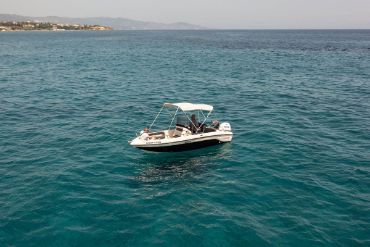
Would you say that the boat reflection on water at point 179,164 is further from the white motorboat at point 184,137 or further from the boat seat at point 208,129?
the boat seat at point 208,129

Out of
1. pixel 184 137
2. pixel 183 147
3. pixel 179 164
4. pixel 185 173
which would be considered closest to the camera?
pixel 185 173

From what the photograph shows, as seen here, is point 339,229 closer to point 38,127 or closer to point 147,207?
point 147,207

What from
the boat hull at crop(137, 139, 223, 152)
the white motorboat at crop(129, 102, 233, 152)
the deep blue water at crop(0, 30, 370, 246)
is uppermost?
the white motorboat at crop(129, 102, 233, 152)

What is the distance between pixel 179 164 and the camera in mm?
27156

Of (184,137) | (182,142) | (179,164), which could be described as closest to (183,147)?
(182,142)

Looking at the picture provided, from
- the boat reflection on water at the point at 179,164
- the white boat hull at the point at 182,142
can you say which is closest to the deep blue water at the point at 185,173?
the boat reflection on water at the point at 179,164

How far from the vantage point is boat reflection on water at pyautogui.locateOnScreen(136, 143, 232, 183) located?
2502cm

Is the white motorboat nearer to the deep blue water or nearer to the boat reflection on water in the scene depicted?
the boat reflection on water

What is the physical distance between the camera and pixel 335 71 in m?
71.2

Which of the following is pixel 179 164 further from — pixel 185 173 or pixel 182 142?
pixel 182 142

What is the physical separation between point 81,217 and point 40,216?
236 cm

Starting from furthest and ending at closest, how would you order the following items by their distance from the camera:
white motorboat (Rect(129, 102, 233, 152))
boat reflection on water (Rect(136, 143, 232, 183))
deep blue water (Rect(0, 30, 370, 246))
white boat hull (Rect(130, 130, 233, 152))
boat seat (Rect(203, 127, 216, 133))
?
boat seat (Rect(203, 127, 216, 133)) → white motorboat (Rect(129, 102, 233, 152)) → white boat hull (Rect(130, 130, 233, 152)) → boat reflection on water (Rect(136, 143, 232, 183)) → deep blue water (Rect(0, 30, 370, 246))

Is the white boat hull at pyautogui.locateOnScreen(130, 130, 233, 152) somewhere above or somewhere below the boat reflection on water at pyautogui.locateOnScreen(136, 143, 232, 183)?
above

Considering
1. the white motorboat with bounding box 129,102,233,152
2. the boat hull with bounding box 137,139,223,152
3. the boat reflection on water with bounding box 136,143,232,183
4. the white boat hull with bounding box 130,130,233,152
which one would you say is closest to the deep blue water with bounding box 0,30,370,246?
the boat reflection on water with bounding box 136,143,232,183
